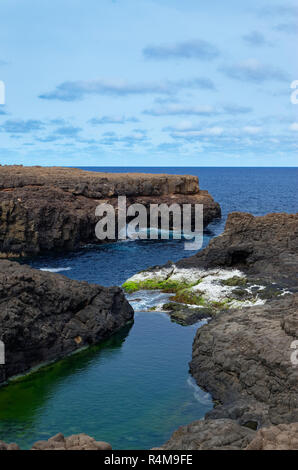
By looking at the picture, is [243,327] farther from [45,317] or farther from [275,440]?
[275,440]

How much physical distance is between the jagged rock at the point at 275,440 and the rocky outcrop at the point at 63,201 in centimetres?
6371

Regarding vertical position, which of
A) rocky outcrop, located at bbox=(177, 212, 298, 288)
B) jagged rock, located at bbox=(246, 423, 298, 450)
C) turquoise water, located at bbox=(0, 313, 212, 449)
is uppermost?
rocky outcrop, located at bbox=(177, 212, 298, 288)

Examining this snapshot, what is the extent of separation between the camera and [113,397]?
32.0 metres

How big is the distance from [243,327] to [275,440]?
49.2ft

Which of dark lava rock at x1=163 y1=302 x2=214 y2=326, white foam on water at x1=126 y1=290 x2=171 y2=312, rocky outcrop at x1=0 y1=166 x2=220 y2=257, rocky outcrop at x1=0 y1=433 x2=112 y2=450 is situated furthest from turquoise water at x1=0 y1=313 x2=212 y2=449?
rocky outcrop at x1=0 y1=166 x2=220 y2=257

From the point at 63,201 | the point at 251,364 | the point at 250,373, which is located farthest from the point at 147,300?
the point at 63,201

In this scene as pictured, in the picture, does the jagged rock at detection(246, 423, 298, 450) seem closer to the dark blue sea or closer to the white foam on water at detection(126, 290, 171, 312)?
the dark blue sea

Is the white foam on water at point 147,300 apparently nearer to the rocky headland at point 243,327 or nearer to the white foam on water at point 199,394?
the rocky headland at point 243,327

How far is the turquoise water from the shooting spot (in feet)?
92.1

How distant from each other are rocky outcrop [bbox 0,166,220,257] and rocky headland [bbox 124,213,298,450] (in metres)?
28.6

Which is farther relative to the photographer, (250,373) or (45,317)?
(45,317)
